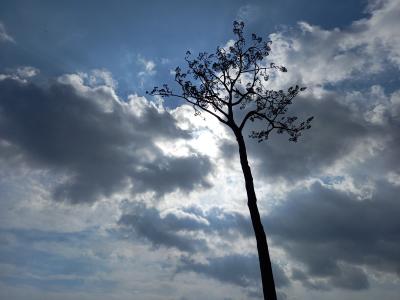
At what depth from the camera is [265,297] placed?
17312 millimetres

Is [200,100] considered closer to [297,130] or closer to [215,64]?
[215,64]

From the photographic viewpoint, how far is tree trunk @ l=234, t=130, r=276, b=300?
17.4 m

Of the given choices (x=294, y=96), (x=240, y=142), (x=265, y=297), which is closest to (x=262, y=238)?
(x=265, y=297)

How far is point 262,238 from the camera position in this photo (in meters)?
18.4

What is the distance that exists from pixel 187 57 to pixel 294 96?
7.32 metres

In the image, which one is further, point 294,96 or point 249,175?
point 294,96

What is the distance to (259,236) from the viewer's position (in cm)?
1847

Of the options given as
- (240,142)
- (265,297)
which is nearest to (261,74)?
(240,142)

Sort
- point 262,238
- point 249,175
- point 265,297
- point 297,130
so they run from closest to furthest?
point 265,297
point 262,238
point 249,175
point 297,130

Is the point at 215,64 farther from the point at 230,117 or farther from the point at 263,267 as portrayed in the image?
the point at 263,267

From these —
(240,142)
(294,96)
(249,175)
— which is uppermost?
(294,96)

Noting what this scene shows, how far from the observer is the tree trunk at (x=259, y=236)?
17406mm

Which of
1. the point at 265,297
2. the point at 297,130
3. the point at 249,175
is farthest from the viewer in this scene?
the point at 297,130

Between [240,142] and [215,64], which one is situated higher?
[215,64]
